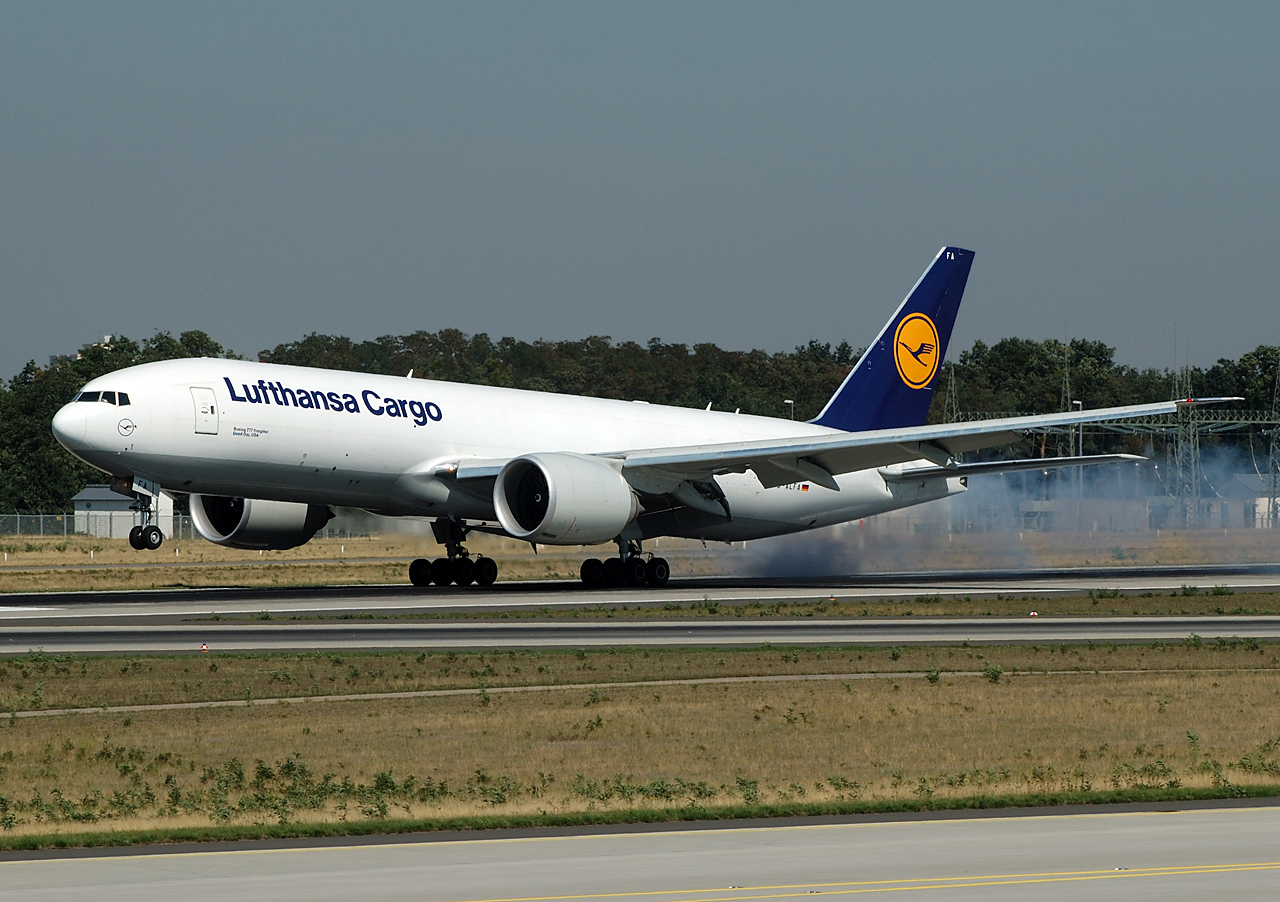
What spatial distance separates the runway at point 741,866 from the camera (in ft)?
31.6

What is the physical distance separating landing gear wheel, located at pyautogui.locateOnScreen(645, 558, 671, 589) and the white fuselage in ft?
2.96

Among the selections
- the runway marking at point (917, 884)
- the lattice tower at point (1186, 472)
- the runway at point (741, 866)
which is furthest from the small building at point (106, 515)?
the runway marking at point (917, 884)

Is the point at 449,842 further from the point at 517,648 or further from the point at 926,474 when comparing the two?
the point at 926,474

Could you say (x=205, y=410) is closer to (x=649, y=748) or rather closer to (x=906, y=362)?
(x=649, y=748)

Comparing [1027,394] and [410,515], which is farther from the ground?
[1027,394]

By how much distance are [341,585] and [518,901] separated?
117 ft

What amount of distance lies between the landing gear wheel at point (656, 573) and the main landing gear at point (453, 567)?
14.0ft

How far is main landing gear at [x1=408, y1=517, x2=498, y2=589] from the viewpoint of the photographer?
42.8 metres

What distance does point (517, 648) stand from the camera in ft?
85.4

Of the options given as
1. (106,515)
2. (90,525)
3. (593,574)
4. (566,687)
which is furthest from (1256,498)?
(90,525)

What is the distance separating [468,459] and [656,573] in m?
Result: 6.36

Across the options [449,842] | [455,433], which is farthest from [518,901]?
[455,433]

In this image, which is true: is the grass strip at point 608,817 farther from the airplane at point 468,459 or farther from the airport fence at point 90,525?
the airport fence at point 90,525

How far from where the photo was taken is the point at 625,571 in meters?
42.8
